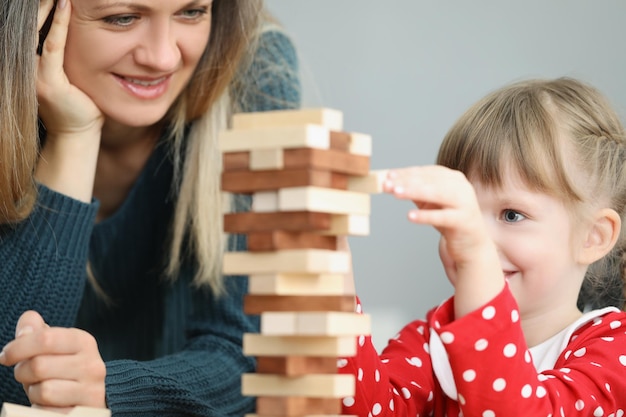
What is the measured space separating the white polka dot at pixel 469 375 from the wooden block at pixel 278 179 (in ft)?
0.79

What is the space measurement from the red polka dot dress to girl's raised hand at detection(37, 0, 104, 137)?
65cm

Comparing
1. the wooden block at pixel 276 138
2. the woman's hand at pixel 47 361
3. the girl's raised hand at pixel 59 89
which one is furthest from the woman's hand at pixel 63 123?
the wooden block at pixel 276 138

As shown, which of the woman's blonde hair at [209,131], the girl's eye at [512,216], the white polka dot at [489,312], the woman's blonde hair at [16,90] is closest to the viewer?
the white polka dot at [489,312]

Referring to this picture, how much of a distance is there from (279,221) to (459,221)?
183 millimetres

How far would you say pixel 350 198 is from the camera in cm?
87

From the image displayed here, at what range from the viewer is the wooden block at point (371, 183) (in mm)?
881

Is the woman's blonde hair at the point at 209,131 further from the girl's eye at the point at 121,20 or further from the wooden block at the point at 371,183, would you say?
the wooden block at the point at 371,183

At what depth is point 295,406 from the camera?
0.86 metres

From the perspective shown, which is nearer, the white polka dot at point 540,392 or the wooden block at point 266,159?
the wooden block at point 266,159

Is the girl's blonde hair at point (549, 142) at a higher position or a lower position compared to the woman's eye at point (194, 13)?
lower

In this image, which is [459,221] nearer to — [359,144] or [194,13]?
[359,144]

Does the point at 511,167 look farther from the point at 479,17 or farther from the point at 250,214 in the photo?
the point at 479,17

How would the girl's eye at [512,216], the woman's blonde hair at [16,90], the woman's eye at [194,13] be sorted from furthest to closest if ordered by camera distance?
1. the woman's eye at [194,13]
2. the woman's blonde hair at [16,90]
3. the girl's eye at [512,216]

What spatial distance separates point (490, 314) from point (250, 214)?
0.89 ft
